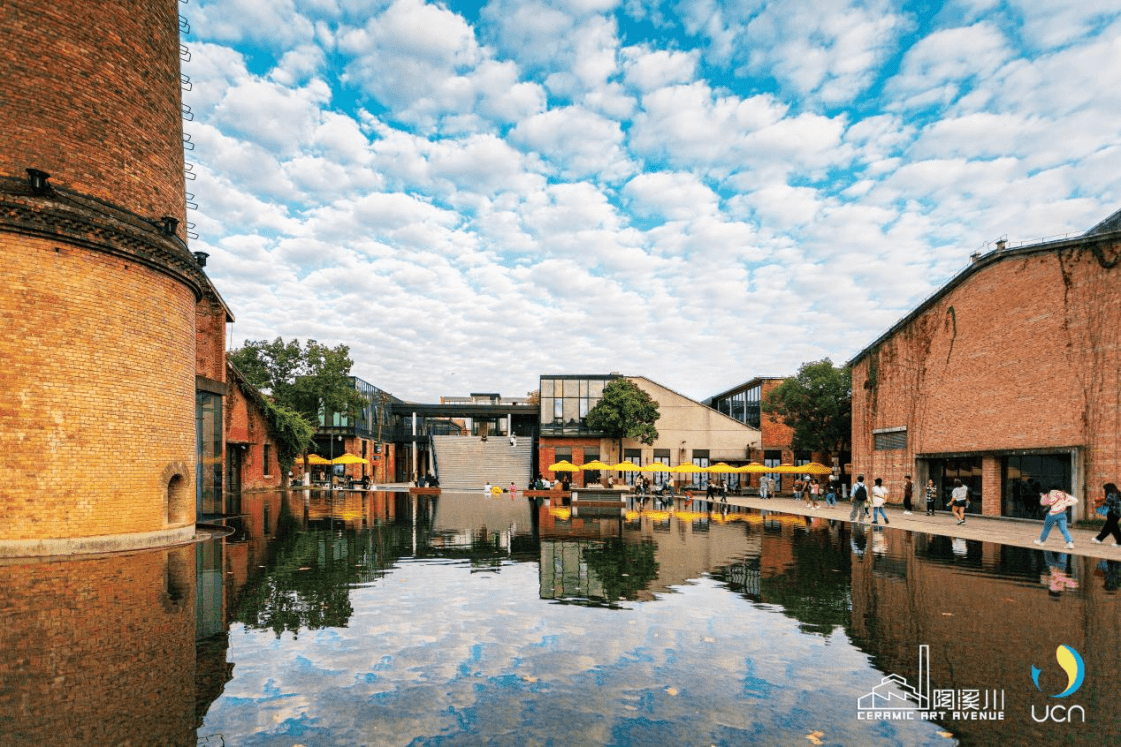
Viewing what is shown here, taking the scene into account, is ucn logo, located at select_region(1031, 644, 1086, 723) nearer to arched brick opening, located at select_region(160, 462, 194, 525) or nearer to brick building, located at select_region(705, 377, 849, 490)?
arched brick opening, located at select_region(160, 462, 194, 525)

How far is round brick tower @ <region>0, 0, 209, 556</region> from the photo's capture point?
12625mm

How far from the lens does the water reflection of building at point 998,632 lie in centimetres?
519

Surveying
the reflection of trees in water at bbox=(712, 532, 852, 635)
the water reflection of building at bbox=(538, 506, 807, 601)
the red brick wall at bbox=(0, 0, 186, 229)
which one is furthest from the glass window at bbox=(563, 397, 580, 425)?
the red brick wall at bbox=(0, 0, 186, 229)

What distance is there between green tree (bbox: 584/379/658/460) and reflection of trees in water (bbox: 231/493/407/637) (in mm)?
33548

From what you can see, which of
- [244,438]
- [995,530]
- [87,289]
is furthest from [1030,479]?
[244,438]

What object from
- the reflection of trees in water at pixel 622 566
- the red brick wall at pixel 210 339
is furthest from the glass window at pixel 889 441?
the red brick wall at pixel 210 339

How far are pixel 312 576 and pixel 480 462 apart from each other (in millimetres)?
43732

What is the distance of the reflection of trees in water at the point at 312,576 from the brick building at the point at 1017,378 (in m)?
23.6

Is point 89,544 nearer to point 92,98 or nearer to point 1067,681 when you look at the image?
point 92,98

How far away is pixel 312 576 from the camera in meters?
11.3

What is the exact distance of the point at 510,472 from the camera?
176 feet

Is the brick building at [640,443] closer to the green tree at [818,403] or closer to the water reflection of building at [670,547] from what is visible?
the green tree at [818,403]

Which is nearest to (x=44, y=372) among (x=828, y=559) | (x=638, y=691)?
(x=638, y=691)

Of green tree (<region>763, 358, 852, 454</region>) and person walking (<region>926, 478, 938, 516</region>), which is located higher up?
green tree (<region>763, 358, 852, 454</region>)
